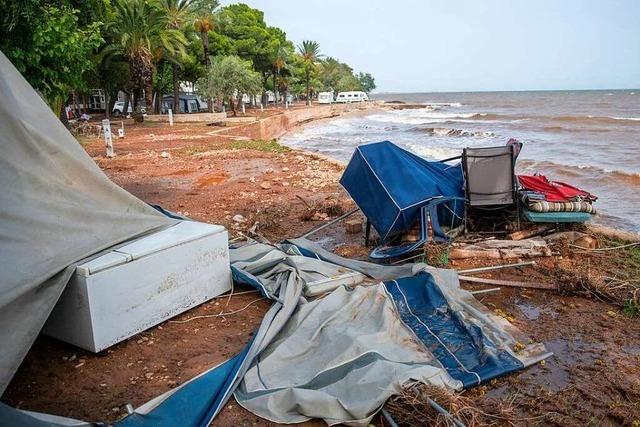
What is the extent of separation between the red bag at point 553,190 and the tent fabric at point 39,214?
4635 mm

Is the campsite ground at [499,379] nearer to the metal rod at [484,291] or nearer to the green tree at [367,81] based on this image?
the metal rod at [484,291]

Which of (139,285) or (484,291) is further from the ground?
(139,285)

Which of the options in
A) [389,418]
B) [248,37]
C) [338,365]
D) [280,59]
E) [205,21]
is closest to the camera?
[389,418]

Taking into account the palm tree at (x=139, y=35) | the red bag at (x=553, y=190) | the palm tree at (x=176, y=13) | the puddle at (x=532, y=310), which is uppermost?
the palm tree at (x=176, y=13)

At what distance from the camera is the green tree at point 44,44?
14.9 ft

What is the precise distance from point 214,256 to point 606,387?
3159 millimetres

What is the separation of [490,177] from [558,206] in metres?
0.87

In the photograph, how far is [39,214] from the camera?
11.3 ft

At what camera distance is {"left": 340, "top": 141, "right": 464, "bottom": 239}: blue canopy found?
564 centimetres

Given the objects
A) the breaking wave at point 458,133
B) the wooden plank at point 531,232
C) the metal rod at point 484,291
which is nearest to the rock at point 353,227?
the wooden plank at point 531,232

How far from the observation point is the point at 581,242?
6.06m

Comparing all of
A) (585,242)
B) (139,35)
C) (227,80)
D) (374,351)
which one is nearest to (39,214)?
(374,351)

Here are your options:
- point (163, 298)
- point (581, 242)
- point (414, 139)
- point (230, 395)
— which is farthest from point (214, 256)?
point (414, 139)

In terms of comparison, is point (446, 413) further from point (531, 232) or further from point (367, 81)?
point (367, 81)
